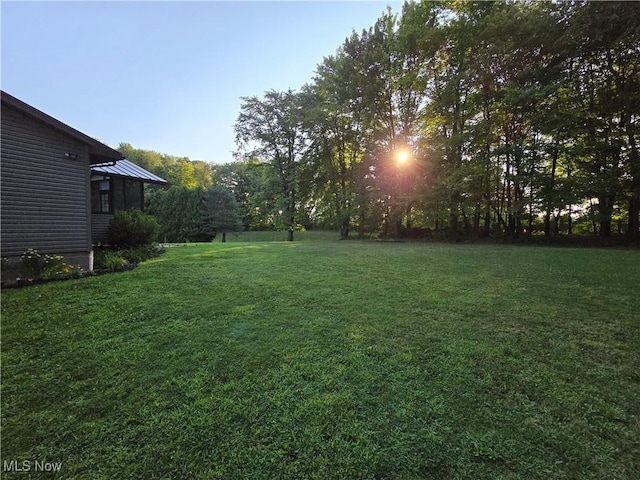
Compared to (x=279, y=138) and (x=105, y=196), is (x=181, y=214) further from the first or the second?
(x=105, y=196)

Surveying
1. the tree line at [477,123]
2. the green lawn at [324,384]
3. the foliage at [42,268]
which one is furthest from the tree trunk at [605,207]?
the foliage at [42,268]

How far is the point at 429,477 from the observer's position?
1.51 metres

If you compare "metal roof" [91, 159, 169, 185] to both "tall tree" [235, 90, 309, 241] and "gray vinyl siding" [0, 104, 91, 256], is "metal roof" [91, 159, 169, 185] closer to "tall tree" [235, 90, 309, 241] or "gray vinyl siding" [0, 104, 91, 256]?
"gray vinyl siding" [0, 104, 91, 256]

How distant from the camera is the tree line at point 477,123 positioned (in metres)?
10.2

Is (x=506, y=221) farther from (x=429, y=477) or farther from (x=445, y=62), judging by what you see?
(x=429, y=477)

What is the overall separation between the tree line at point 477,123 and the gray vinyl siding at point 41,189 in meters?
12.8

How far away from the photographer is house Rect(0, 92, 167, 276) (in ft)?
18.6

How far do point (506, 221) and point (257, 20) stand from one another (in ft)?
41.3

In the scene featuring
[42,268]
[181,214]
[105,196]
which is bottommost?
[42,268]

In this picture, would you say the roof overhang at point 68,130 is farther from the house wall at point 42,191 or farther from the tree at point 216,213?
the tree at point 216,213

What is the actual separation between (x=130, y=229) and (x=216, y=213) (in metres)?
15.7

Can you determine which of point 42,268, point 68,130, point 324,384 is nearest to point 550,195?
point 324,384

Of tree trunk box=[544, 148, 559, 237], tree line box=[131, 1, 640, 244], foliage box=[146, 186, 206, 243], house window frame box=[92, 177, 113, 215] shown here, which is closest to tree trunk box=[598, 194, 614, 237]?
tree line box=[131, 1, 640, 244]

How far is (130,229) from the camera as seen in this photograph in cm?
862
